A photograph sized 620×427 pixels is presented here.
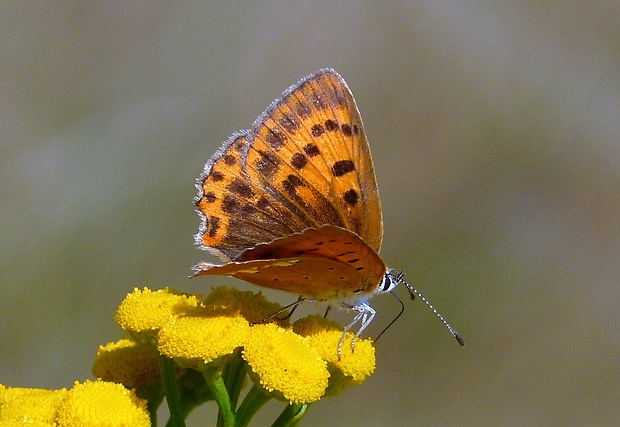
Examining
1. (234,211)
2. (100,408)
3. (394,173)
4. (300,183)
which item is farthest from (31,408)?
(394,173)

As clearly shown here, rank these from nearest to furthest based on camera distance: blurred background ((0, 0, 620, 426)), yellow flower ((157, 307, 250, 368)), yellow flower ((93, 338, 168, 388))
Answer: yellow flower ((157, 307, 250, 368)) < yellow flower ((93, 338, 168, 388)) < blurred background ((0, 0, 620, 426))

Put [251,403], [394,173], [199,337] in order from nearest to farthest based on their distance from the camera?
[199,337] → [251,403] → [394,173]

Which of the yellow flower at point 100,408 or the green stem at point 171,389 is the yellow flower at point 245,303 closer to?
the green stem at point 171,389

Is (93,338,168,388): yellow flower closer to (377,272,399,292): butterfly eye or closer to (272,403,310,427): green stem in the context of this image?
(272,403,310,427): green stem

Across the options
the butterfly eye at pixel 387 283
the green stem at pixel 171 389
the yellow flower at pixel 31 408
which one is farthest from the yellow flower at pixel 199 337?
the butterfly eye at pixel 387 283

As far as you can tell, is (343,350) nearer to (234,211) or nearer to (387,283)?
(387,283)

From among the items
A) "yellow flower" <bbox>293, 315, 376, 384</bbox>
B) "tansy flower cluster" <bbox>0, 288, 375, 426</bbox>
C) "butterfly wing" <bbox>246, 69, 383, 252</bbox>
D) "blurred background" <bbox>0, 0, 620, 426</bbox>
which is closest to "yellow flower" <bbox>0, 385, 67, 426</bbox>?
"tansy flower cluster" <bbox>0, 288, 375, 426</bbox>
